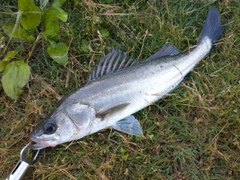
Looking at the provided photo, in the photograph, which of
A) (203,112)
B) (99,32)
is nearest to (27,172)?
(99,32)

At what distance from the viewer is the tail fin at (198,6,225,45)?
3585 millimetres

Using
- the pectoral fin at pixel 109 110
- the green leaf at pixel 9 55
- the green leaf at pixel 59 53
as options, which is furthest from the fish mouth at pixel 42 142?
the green leaf at pixel 9 55

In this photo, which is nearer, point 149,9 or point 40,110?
point 40,110

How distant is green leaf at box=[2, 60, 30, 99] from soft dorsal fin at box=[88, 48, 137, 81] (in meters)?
0.76

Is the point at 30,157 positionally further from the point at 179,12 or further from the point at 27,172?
the point at 179,12

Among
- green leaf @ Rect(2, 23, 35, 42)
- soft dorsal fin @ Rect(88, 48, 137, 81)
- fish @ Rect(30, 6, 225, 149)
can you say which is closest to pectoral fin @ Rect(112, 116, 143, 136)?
fish @ Rect(30, 6, 225, 149)

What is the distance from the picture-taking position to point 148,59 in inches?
137

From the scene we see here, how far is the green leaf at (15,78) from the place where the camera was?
11.2 ft

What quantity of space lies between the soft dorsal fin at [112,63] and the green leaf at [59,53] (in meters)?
0.42

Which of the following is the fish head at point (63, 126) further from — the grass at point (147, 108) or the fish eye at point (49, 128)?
the grass at point (147, 108)

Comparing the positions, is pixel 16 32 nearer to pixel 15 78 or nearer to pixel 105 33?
pixel 15 78

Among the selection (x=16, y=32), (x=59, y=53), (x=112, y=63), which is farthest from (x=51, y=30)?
(x=112, y=63)

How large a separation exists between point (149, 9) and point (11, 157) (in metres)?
2.36

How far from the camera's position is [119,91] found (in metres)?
3.21
